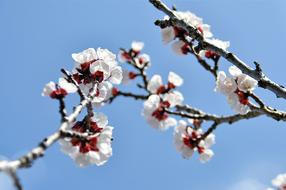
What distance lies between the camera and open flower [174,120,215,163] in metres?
4.85

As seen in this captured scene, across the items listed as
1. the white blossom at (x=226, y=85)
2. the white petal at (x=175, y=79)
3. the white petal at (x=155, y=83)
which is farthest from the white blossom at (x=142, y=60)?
the white blossom at (x=226, y=85)

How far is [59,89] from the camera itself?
11.2ft

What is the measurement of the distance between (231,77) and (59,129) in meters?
2.26

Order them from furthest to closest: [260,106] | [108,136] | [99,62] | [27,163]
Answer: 1. [260,106]
2. [99,62]
3. [108,136]
4. [27,163]

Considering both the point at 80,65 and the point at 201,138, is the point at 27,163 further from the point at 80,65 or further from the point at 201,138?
the point at 201,138

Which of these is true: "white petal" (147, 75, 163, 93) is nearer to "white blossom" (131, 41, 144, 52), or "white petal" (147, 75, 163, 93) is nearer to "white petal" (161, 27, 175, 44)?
"white petal" (161, 27, 175, 44)

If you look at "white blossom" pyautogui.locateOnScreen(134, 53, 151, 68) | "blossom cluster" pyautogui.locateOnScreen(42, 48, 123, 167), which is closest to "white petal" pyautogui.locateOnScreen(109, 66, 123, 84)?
"blossom cluster" pyautogui.locateOnScreen(42, 48, 123, 167)

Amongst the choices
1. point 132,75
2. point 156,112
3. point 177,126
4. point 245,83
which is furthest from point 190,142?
point 132,75

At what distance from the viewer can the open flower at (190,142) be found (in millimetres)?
4848

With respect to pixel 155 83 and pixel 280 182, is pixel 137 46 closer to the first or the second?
pixel 155 83

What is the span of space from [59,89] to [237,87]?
176 centimetres

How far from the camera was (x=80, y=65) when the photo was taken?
403 centimetres

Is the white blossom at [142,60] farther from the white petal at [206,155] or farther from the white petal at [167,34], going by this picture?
the white petal at [206,155]

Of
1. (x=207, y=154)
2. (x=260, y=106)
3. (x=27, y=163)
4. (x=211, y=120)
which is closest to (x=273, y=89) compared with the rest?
(x=260, y=106)
